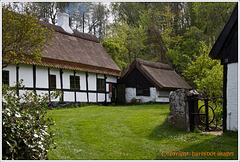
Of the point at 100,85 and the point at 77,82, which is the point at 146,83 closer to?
the point at 100,85

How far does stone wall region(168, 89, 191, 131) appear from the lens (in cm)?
938

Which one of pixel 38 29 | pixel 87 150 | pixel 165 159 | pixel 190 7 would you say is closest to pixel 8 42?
pixel 38 29

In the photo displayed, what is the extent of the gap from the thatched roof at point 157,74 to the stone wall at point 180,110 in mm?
11780

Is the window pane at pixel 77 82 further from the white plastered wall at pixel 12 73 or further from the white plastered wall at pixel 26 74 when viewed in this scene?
the white plastered wall at pixel 12 73

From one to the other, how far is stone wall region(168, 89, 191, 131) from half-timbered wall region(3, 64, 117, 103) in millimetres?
7021

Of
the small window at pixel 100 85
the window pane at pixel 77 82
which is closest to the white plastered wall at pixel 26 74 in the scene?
the window pane at pixel 77 82

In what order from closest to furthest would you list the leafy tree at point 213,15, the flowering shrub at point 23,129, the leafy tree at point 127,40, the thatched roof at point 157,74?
the flowering shrub at point 23,129 → the thatched roof at point 157,74 → the leafy tree at point 213,15 → the leafy tree at point 127,40

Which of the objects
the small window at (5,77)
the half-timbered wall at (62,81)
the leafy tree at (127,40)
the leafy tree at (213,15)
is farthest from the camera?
the leafy tree at (127,40)

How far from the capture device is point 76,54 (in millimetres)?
20766

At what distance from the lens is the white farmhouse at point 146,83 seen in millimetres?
22344

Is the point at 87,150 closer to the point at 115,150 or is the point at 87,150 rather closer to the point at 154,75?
the point at 115,150

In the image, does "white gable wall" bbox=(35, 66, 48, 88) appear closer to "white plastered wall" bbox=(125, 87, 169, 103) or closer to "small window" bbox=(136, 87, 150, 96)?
"white plastered wall" bbox=(125, 87, 169, 103)

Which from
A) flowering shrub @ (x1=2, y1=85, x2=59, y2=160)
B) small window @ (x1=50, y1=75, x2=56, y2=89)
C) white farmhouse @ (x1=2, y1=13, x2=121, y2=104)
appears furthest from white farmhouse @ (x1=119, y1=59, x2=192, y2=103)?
flowering shrub @ (x1=2, y1=85, x2=59, y2=160)

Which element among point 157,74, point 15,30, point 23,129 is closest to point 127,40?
point 157,74
